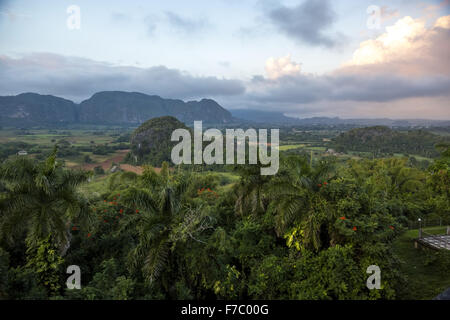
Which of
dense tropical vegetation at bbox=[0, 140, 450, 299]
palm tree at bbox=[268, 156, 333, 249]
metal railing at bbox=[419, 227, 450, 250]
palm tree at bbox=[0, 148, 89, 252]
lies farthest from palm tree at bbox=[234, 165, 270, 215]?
metal railing at bbox=[419, 227, 450, 250]

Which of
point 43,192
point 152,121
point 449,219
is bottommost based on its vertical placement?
point 449,219

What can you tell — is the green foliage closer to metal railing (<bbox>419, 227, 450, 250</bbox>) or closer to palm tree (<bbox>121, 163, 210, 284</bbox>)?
palm tree (<bbox>121, 163, 210, 284</bbox>)

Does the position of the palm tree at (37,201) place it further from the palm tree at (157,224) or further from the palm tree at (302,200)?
the palm tree at (302,200)

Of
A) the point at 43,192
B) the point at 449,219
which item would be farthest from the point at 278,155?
the point at 449,219

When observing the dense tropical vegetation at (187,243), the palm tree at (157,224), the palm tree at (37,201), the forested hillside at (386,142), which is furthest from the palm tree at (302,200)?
the forested hillside at (386,142)

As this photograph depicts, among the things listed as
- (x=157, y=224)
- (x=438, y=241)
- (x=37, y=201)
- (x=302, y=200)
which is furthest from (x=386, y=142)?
(x=37, y=201)
